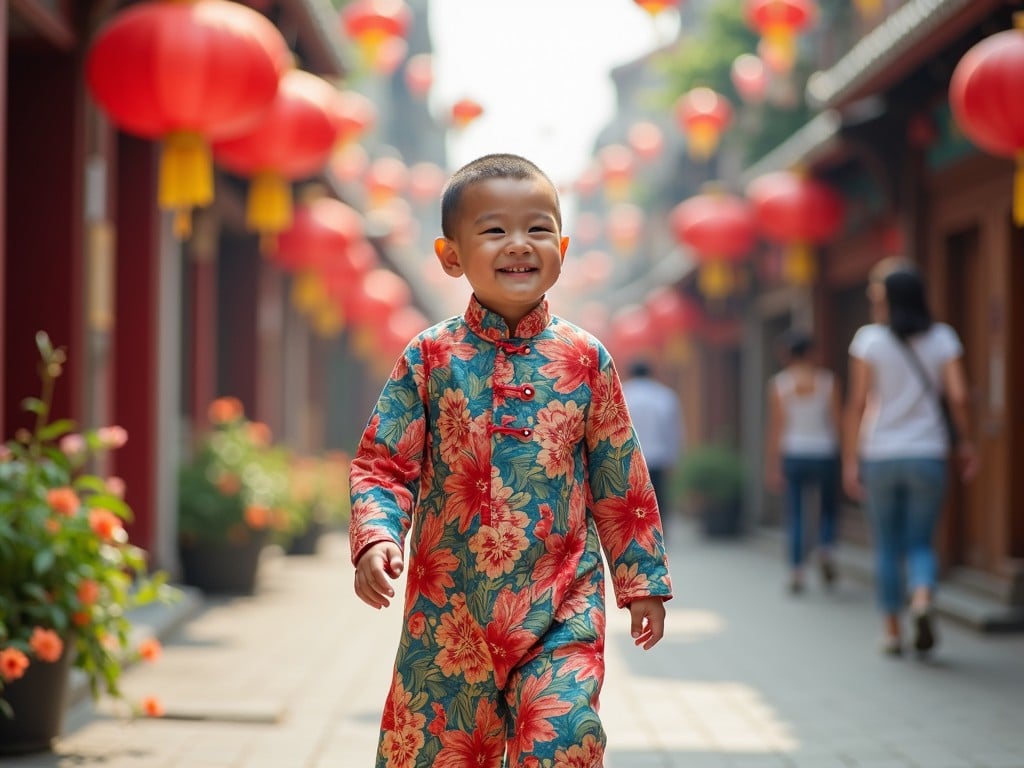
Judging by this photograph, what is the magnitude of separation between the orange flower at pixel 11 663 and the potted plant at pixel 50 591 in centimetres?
22

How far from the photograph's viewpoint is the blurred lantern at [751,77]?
54.7ft

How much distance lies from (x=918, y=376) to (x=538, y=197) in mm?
4403

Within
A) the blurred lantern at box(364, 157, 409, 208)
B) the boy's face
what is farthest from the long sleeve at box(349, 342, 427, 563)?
the blurred lantern at box(364, 157, 409, 208)

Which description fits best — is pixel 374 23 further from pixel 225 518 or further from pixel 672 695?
pixel 672 695

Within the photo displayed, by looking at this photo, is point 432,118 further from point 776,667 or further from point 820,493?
point 776,667

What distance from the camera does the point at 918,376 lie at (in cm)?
Answer: 697

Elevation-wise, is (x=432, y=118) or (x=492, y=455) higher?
(x=432, y=118)

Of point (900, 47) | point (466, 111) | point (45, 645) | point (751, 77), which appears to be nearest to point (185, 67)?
point (45, 645)

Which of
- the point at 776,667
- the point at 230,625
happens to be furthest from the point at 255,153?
the point at 776,667

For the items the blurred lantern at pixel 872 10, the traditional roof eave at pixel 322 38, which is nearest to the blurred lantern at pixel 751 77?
the blurred lantern at pixel 872 10

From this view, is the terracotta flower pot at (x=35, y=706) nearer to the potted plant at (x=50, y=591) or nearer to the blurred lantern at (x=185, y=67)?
the potted plant at (x=50, y=591)

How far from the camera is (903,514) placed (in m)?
7.03

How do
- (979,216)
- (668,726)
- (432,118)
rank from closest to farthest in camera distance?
(668,726), (979,216), (432,118)

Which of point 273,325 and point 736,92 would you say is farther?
point 736,92
